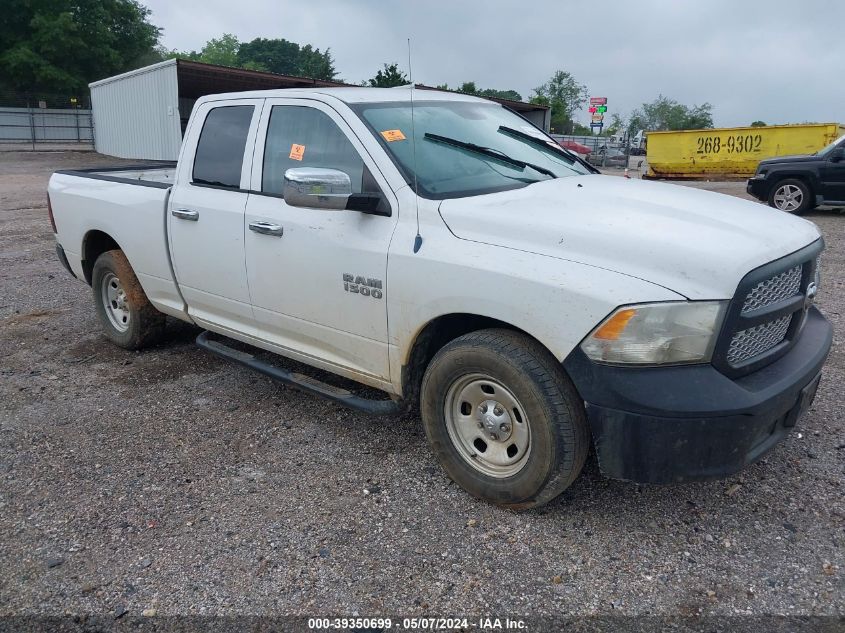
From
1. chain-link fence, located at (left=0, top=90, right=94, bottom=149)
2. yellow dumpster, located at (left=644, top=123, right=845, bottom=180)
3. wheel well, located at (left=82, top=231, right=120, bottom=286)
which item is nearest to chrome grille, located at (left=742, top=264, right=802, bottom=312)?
wheel well, located at (left=82, top=231, right=120, bottom=286)

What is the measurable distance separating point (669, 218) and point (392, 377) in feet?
4.93

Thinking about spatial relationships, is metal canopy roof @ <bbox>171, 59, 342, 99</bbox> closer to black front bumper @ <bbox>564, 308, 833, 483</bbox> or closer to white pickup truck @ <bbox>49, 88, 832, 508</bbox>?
white pickup truck @ <bbox>49, 88, 832, 508</bbox>

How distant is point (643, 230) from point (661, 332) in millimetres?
484

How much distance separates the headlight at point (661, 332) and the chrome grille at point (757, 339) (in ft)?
0.50

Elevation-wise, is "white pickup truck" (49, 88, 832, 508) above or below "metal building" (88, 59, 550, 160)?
below

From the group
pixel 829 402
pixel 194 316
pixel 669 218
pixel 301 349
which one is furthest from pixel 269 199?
pixel 829 402

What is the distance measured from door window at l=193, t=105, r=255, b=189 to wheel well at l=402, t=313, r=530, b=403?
1.63 meters

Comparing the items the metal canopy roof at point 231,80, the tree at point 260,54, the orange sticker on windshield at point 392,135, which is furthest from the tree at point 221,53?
the orange sticker on windshield at point 392,135

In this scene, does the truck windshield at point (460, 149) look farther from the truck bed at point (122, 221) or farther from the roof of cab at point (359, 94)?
the truck bed at point (122, 221)

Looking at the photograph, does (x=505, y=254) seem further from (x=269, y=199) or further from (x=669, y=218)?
(x=269, y=199)

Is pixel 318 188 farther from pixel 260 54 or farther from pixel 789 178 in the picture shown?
pixel 260 54

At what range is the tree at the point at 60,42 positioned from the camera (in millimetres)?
43000

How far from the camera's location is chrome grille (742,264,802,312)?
2.68 m

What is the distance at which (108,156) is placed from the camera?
2992 cm
